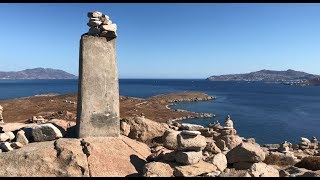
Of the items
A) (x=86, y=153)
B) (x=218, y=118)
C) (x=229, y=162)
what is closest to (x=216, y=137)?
(x=229, y=162)

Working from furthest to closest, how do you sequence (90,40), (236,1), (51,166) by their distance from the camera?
(90,40)
(51,166)
(236,1)

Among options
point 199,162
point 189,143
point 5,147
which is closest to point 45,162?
point 5,147

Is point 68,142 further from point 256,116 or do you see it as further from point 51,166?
point 256,116

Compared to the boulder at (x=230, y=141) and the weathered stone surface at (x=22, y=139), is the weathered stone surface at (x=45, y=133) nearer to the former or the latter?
the weathered stone surface at (x=22, y=139)

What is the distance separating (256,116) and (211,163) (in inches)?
2982

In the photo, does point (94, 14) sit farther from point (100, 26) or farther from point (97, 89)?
point (97, 89)

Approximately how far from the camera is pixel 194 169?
16.0 m

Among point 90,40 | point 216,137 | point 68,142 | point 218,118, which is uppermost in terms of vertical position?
point 90,40

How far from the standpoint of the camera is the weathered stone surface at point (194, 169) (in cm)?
1570

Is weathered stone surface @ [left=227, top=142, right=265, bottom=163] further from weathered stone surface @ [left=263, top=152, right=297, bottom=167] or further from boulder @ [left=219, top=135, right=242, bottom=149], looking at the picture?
boulder @ [left=219, top=135, right=242, bottom=149]

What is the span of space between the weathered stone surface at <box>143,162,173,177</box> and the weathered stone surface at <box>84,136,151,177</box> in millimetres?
672

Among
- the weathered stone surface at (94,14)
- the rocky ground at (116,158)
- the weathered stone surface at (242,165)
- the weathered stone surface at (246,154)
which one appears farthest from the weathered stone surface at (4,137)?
the weathered stone surface at (242,165)

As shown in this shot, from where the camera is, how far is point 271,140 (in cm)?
5772

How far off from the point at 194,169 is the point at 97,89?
595cm
